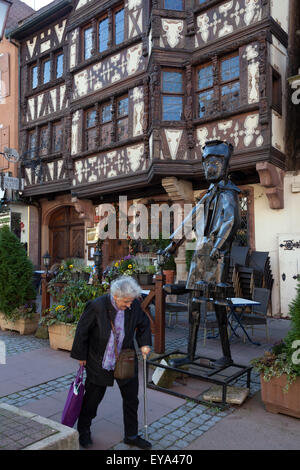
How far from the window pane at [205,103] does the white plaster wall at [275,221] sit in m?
2.27

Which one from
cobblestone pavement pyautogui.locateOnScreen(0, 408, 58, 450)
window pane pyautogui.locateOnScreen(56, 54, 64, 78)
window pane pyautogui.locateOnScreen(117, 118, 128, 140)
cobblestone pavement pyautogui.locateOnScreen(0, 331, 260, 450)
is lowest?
cobblestone pavement pyautogui.locateOnScreen(0, 331, 260, 450)

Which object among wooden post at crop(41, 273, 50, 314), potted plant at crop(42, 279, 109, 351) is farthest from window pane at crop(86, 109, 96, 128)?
potted plant at crop(42, 279, 109, 351)

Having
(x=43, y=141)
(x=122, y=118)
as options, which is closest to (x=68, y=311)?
(x=122, y=118)

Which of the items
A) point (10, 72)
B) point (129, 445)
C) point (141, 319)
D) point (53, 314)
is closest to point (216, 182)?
point (141, 319)

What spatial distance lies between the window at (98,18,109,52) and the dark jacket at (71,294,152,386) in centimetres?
1114

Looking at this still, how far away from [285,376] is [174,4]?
390 inches

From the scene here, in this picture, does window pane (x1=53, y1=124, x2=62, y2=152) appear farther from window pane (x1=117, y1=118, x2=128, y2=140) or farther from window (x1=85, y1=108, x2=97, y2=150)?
window pane (x1=117, y1=118, x2=128, y2=140)

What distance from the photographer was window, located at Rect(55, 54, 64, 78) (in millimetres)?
13961

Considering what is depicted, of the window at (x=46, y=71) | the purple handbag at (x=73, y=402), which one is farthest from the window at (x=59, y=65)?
the purple handbag at (x=73, y=402)

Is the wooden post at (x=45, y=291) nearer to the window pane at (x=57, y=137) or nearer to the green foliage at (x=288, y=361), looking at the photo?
the green foliage at (x=288, y=361)

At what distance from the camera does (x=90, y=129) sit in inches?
493

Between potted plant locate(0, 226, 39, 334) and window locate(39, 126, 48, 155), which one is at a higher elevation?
window locate(39, 126, 48, 155)

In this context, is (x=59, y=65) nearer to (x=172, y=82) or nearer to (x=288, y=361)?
(x=172, y=82)

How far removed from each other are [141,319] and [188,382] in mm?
1899
